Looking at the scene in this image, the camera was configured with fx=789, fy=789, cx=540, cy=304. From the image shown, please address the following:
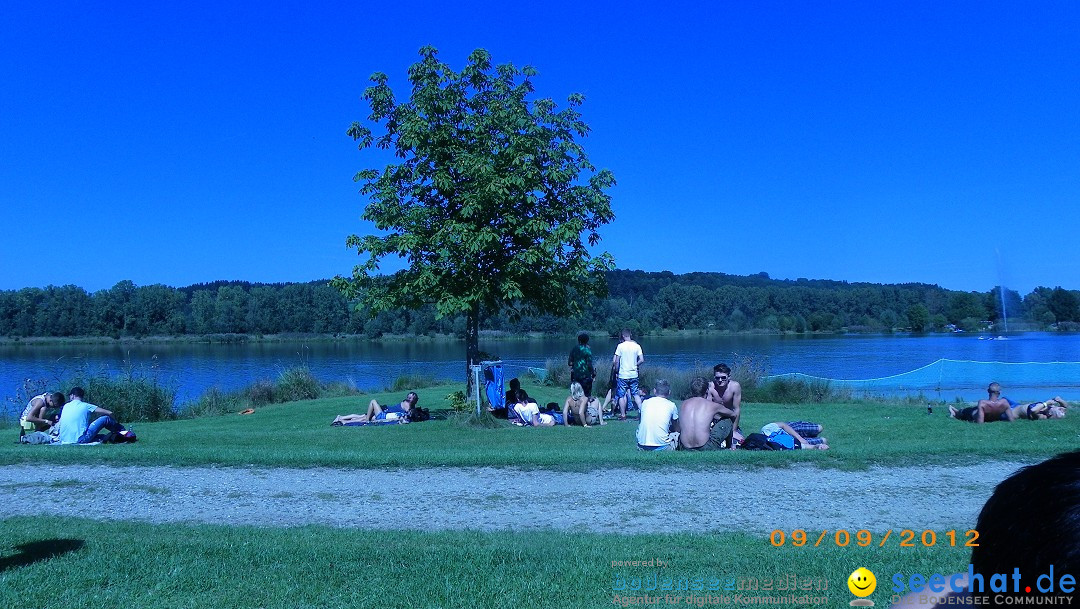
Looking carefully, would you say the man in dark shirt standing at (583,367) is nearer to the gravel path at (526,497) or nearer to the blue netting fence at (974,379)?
the gravel path at (526,497)

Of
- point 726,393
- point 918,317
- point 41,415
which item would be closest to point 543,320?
point 918,317

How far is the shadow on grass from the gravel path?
1.34 m

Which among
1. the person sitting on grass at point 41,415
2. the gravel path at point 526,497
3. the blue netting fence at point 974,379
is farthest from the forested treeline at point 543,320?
the gravel path at point 526,497

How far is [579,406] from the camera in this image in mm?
15977

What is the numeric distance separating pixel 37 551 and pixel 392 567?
2.79 meters

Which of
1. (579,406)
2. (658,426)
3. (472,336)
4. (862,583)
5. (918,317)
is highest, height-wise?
(918,317)

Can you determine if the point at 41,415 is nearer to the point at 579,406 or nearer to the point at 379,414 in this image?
the point at 379,414

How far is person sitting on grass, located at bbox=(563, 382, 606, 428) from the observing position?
1585 cm

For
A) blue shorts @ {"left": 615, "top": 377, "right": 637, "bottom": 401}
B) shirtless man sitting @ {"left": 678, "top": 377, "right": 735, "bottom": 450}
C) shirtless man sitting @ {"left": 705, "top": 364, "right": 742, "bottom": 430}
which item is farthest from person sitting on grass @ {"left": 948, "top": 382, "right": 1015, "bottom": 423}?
blue shorts @ {"left": 615, "top": 377, "right": 637, "bottom": 401}

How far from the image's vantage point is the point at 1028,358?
4234cm

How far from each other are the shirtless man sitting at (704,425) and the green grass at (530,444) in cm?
79

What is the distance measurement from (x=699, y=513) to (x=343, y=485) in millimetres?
3979

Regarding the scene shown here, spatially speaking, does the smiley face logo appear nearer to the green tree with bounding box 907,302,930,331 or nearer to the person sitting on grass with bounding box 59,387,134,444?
the person sitting on grass with bounding box 59,387,134,444

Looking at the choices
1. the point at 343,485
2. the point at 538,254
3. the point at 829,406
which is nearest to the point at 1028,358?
the point at 829,406
